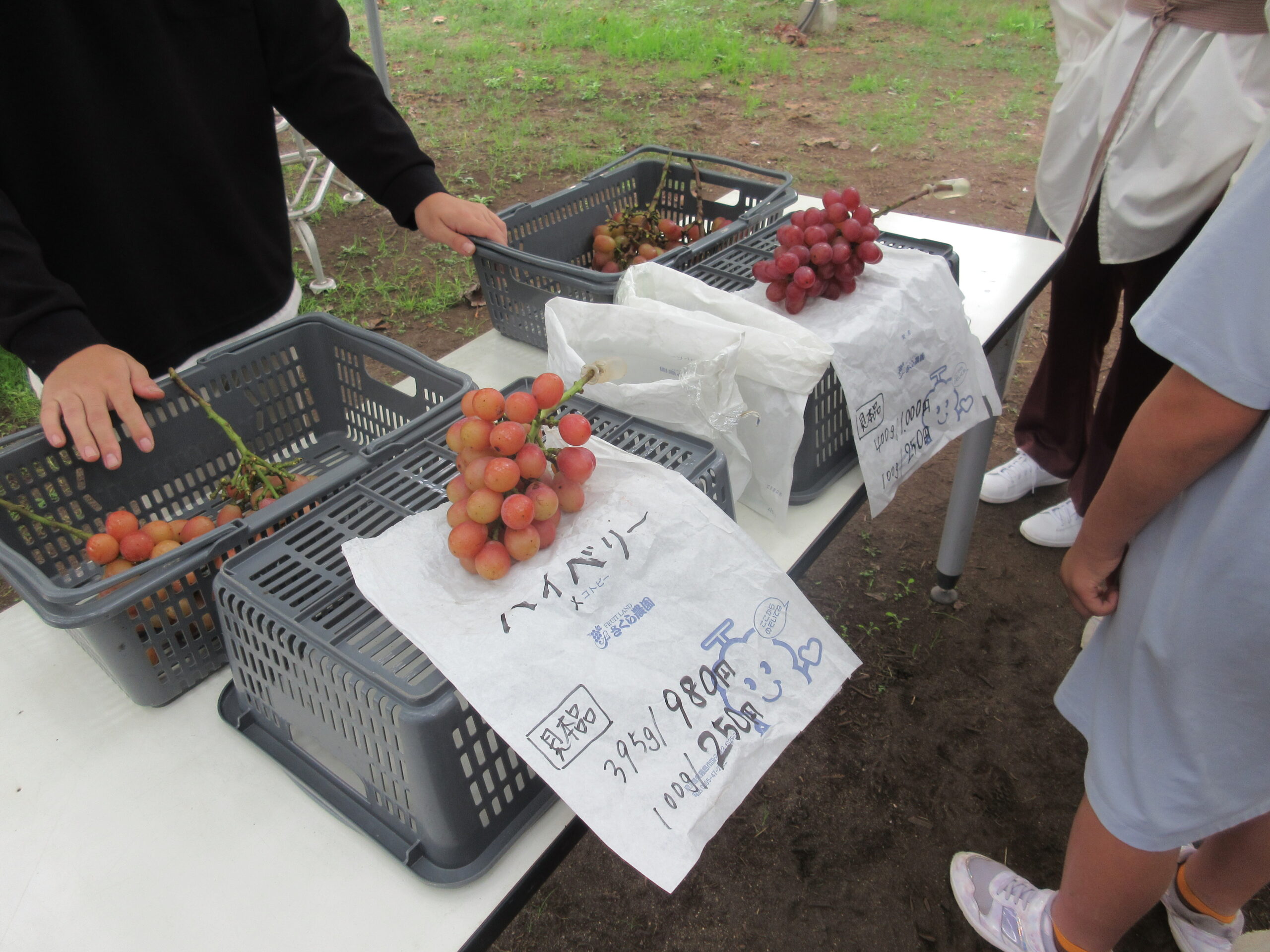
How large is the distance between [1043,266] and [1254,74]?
0.53 meters

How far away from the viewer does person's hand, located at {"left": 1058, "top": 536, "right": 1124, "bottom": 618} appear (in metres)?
1.21

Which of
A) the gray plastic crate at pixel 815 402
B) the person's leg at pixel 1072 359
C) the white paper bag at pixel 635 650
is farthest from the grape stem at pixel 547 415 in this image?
the person's leg at pixel 1072 359

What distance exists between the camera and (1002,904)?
173 cm

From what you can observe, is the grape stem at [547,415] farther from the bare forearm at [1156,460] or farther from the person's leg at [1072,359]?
the person's leg at [1072,359]

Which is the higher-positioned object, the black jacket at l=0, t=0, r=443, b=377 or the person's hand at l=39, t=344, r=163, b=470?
the black jacket at l=0, t=0, r=443, b=377

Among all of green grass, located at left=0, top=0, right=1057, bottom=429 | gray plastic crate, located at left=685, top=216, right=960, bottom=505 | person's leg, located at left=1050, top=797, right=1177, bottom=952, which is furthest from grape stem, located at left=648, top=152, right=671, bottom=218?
green grass, located at left=0, top=0, right=1057, bottom=429

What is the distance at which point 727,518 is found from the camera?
1.06 meters

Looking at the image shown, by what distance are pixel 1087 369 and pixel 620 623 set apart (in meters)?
2.10

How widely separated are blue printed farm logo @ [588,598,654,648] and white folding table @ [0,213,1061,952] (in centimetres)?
22

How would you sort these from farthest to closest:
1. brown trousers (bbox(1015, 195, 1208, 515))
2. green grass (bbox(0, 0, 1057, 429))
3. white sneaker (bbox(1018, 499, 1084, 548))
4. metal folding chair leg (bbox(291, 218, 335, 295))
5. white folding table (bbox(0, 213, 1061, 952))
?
green grass (bbox(0, 0, 1057, 429))
metal folding chair leg (bbox(291, 218, 335, 295))
white sneaker (bbox(1018, 499, 1084, 548))
brown trousers (bbox(1015, 195, 1208, 515))
white folding table (bbox(0, 213, 1061, 952))

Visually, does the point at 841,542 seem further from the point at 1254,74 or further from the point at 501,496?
the point at 501,496

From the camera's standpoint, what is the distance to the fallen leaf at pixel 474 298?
407cm

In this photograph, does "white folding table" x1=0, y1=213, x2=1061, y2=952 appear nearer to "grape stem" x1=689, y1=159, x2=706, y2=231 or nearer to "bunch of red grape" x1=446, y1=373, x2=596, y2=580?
"bunch of red grape" x1=446, y1=373, x2=596, y2=580

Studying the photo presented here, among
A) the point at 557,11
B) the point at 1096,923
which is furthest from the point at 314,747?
the point at 557,11
